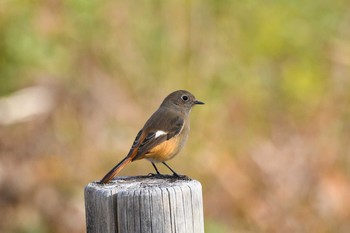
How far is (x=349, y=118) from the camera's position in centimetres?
1095

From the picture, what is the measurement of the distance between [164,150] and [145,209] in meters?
1.84

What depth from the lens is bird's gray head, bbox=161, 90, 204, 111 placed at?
6.51m

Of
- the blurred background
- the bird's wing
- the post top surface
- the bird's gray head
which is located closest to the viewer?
the post top surface

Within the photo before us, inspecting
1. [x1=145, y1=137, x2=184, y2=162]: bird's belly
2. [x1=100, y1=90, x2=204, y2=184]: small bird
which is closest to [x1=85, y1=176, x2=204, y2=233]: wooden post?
[x1=100, y1=90, x2=204, y2=184]: small bird

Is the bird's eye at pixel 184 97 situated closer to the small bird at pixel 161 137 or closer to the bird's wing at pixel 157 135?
the small bird at pixel 161 137

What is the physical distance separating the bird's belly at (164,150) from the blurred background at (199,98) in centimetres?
337

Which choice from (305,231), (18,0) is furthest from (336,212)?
(18,0)

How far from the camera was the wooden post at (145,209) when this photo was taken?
153 inches

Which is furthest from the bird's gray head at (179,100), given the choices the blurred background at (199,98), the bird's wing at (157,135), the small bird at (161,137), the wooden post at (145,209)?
the blurred background at (199,98)

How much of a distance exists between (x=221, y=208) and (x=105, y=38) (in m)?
2.80

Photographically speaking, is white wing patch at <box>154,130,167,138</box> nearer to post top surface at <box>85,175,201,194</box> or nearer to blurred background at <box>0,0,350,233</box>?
post top surface at <box>85,175,201,194</box>

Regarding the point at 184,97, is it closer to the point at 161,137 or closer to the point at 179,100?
the point at 179,100

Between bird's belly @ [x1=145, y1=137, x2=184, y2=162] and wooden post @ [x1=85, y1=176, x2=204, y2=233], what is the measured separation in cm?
150

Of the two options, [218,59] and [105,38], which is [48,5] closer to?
[105,38]
